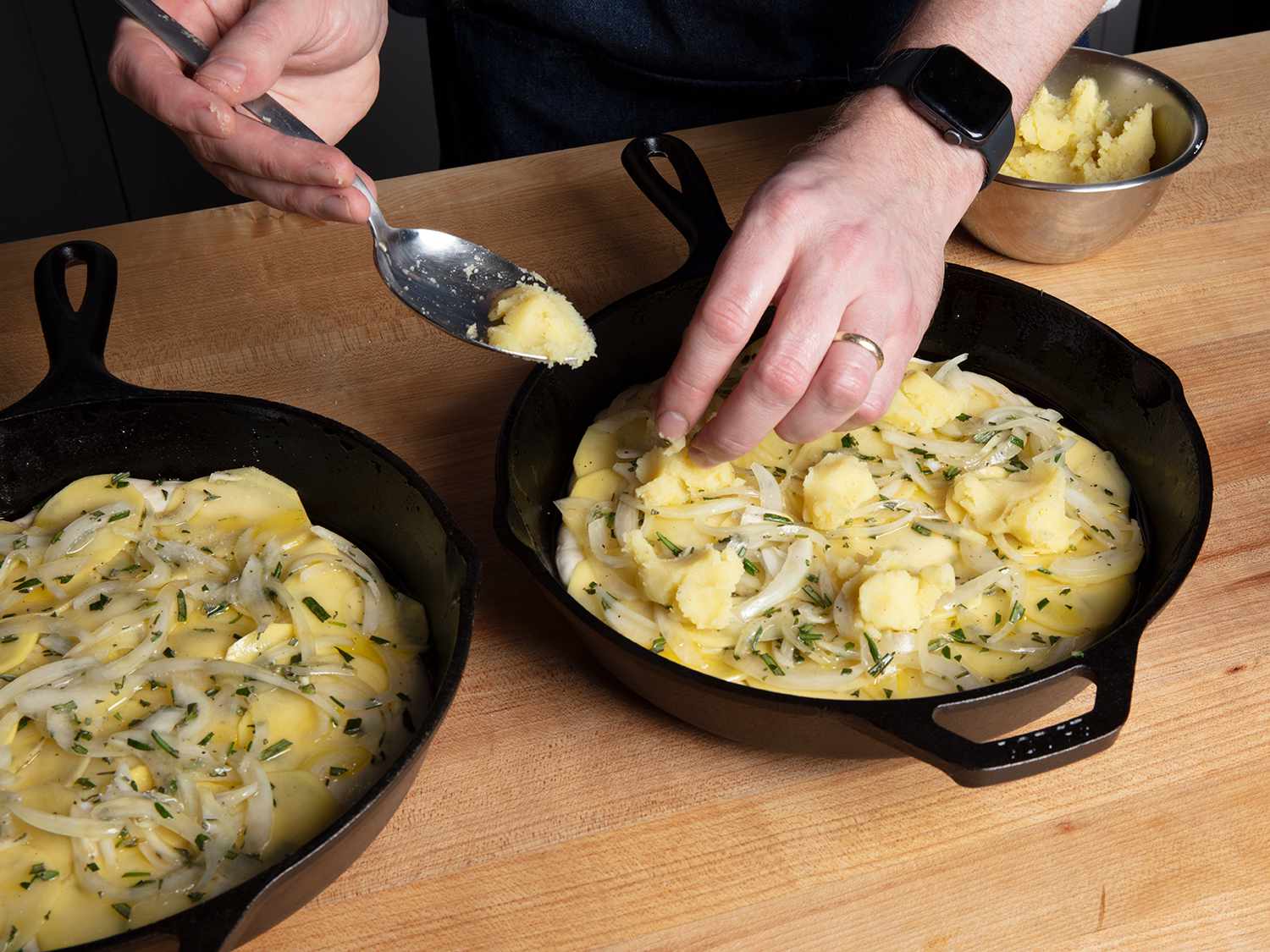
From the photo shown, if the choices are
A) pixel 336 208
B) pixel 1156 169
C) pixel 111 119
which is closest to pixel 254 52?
pixel 336 208

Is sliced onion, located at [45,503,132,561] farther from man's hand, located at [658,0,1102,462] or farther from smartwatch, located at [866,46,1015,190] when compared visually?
smartwatch, located at [866,46,1015,190]

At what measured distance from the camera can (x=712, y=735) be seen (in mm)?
1538

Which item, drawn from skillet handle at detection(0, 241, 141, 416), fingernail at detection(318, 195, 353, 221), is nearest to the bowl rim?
fingernail at detection(318, 195, 353, 221)

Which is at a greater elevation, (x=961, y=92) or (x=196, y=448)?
(x=961, y=92)

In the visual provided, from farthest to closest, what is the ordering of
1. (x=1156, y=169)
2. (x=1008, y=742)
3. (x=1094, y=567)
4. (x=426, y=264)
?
(x=1156, y=169) → (x=426, y=264) → (x=1094, y=567) → (x=1008, y=742)

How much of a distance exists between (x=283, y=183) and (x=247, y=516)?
0.48 m

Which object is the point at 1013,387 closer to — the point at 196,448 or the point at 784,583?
the point at 784,583

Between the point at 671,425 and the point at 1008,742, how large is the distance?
599mm

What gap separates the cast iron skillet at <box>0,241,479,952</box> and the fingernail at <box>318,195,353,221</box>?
0.89 feet

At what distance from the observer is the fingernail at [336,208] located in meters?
1.63

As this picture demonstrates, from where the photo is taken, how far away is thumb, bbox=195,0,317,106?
1.67 m

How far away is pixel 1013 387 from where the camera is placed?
6.40ft

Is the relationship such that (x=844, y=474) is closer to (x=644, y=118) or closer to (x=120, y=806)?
(x=120, y=806)

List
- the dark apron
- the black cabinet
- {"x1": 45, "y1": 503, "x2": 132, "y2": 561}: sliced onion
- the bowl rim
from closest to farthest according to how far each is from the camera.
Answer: {"x1": 45, "y1": 503, "x2": 132, "y2": 561}: sliced onion
the bowl rim
the dark apron
the black cabinet
